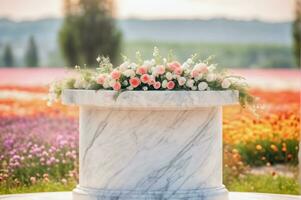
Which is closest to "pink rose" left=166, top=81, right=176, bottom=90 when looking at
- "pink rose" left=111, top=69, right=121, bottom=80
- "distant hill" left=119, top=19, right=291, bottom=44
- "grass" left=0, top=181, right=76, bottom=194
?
"pink rose" left=111, top=69, right=121, bottom=80

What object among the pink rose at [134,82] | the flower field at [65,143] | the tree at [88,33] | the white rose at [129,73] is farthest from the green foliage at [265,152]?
the tree at [88,33]

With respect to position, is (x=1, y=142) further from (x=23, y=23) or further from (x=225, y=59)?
(x=225, y=59)

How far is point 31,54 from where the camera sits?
29812 mm

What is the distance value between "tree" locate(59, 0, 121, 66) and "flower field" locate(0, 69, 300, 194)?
1157 cm

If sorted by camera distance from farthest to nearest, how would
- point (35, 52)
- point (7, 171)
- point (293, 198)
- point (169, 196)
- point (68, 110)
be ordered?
point (35, 52), point (68, 110), point (7, 171), point (293, 198), point (169, 196)

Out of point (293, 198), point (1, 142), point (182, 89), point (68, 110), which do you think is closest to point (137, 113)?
point (182, 89)

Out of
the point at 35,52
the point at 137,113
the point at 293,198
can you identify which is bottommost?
the point at 293,198

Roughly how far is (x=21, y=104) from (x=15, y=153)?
350 cm

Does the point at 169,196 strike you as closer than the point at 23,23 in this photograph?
Yes

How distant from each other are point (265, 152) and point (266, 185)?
1.56 meters

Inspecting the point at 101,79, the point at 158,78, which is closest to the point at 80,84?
the point at 101,79

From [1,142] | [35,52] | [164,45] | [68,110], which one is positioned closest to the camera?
[1,142]

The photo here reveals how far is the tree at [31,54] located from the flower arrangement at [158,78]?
20.6m

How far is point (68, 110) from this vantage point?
15.5 meters
